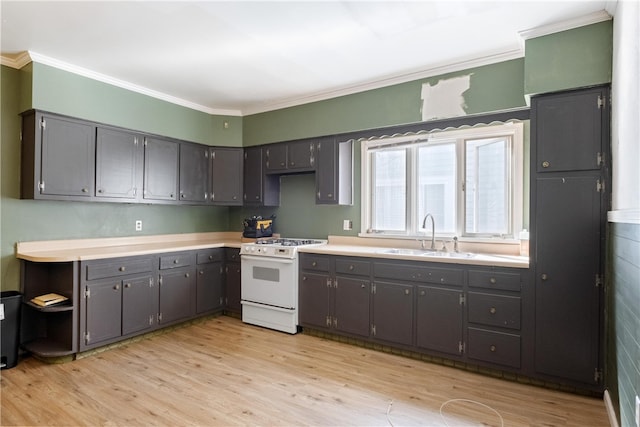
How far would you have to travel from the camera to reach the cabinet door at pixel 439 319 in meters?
2.90

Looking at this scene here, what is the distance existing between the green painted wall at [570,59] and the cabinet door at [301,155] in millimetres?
2229

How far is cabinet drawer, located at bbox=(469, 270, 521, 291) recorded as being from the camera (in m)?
2.68

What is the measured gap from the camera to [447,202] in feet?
11.6

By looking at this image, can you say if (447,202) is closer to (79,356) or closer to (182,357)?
(182,357)

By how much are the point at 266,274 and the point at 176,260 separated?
3.16 feet

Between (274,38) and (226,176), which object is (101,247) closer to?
(226,176)

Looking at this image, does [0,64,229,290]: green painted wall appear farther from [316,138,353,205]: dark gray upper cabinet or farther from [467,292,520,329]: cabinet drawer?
[467,292,520,329]: cabinet drawer

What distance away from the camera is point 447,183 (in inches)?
139

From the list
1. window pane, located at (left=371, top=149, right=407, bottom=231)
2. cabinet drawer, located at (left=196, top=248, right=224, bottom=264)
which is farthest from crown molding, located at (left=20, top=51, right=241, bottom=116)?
window pane, located at (left=371, top=149, right=407, bottom=231)

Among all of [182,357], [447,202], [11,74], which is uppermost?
[11,74]

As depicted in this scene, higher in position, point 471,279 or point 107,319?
point 471,279

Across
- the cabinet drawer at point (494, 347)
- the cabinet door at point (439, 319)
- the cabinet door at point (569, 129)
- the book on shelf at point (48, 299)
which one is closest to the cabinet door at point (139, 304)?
the book on shelf at point (48, 299)

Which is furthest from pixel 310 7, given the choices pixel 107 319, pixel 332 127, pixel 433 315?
pixel 107 319

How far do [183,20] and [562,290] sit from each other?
3.28 meters
